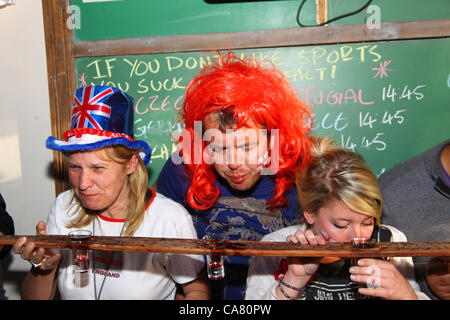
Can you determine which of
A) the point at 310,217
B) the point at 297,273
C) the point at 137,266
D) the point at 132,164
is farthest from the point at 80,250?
the point at 310,217

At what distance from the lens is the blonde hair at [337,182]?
1500 mm

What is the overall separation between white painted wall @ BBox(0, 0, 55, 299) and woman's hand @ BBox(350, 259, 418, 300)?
2107 millimetres

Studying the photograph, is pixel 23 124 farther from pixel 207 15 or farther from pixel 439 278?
pixel 439 278

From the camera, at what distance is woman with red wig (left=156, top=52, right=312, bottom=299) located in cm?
166

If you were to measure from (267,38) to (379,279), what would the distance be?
1.48m

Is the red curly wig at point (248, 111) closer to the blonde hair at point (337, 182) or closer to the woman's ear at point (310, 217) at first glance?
the blonde hair at point (337, 182)

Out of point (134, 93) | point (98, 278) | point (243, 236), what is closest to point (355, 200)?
point (243, 236)

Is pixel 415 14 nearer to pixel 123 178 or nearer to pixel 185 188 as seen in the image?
pixel 185 188

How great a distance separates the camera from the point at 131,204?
169 cm

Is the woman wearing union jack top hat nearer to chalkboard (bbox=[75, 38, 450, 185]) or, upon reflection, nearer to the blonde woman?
the blonde woman

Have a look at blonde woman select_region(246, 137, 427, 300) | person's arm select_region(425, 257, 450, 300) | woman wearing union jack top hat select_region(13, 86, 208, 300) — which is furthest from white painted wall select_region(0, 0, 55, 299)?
person's arm select_region(425, 257, 450, 300)

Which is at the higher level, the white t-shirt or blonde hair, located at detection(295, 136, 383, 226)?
blonde hair, located at detection(295, 136, 383, 226)

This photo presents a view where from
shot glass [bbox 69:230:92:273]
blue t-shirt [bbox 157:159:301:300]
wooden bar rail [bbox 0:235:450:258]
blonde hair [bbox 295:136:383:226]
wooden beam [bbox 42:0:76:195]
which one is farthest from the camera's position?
wooden beam [bbox 42:0:76:195]

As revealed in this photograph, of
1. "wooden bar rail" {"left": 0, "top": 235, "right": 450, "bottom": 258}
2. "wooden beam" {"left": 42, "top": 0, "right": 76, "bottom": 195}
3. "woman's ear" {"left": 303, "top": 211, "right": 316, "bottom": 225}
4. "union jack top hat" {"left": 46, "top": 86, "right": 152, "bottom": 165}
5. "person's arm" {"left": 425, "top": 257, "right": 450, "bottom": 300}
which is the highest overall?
"wooden beam" {"left": 42, "top": 0, "right": 76, "bottom": 195}
